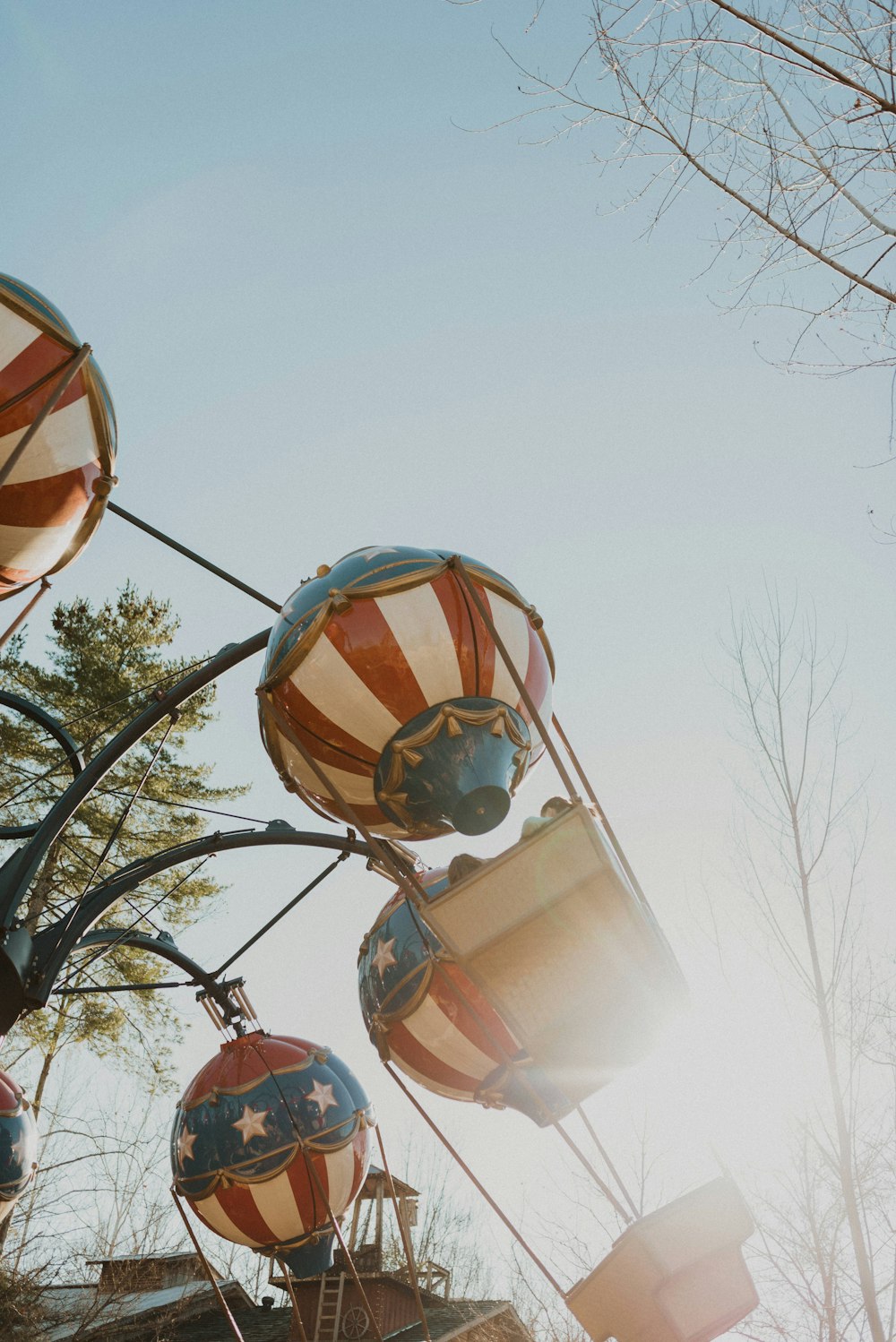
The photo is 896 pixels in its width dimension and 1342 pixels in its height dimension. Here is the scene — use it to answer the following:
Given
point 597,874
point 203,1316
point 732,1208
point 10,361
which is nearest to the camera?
point 597,874

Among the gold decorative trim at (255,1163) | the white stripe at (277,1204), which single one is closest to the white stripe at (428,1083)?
the gold decorative trim at (255,1163)

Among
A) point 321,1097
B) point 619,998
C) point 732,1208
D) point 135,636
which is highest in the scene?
point 135,636

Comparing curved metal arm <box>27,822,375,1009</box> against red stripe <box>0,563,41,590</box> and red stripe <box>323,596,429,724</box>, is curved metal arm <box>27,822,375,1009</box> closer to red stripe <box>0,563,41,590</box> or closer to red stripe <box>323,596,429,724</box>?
red stripe <box>323,596,429,724</box>

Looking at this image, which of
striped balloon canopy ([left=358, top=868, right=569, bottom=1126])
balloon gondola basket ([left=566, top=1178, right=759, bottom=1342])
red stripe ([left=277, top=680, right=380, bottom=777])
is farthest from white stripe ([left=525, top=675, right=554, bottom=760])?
balloon gondola basket ([left=566, top=1178, right=759, bottom=1342])

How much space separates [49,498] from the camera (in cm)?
254

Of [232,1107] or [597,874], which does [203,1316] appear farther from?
[597,874]

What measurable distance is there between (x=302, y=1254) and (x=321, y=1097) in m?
0.62

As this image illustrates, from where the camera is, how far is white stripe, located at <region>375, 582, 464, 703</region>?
2.34m

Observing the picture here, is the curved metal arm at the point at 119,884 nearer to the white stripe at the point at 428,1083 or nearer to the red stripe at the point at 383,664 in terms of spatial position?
the white stripe at the point at 428,1083

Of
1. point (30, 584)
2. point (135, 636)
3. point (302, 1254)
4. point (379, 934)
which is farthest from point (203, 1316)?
point (30, 584)

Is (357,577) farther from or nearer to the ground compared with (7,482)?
nearer to the ground

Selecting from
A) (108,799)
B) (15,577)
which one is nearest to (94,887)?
(15,577)

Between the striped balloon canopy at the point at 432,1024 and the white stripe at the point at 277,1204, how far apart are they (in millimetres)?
760

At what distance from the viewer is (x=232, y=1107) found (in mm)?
3873
